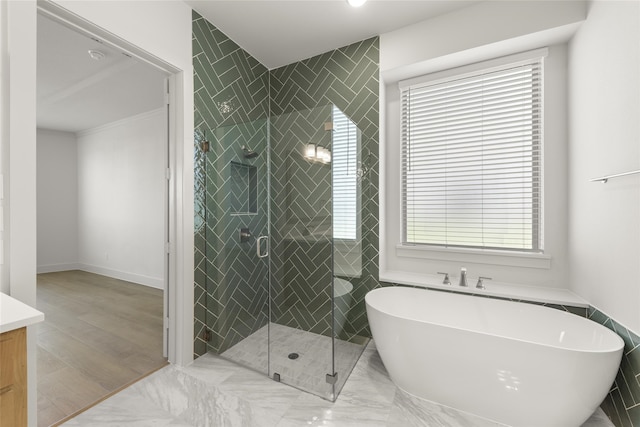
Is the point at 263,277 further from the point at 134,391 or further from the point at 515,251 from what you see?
the point at 515,251

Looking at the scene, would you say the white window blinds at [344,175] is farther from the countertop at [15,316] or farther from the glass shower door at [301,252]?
the countertop at [15,316]


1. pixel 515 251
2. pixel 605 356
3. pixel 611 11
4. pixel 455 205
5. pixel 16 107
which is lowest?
pixel 605 356

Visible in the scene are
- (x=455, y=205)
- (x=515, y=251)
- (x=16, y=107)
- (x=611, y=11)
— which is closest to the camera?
(x=16, y=107)

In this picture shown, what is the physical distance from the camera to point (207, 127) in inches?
94.2

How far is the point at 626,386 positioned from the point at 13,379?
2738 millimetres

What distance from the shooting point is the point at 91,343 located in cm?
254

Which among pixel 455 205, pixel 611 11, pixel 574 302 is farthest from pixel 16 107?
pixel 574 302

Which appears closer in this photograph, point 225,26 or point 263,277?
point 263,277

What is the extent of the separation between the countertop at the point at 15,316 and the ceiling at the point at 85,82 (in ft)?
5.74

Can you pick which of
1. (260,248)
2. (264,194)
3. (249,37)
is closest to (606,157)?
(264,194)

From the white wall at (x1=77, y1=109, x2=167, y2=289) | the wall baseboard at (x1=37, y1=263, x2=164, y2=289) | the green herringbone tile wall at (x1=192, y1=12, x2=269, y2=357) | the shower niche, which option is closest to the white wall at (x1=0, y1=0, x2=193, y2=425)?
the green herringbone tile wall at (x1=192, y1=12, x2=269, y2=357)

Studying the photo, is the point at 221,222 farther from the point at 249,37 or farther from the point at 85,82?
the point at 85,82

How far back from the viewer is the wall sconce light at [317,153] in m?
2.01

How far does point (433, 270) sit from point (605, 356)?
4.30 feet
